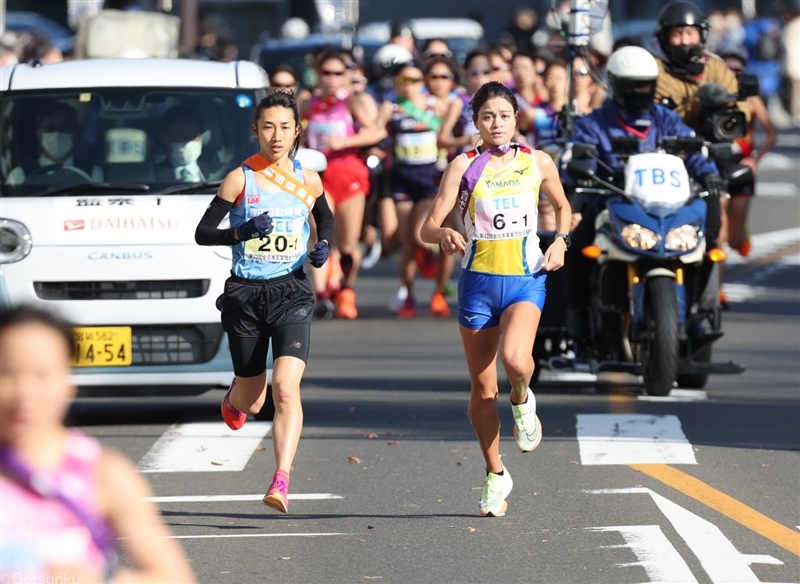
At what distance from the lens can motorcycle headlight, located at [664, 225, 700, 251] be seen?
35.4ft

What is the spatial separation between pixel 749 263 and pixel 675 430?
37.0ft

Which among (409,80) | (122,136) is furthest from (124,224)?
(409,80)

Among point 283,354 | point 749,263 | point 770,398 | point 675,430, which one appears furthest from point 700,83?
point 749,263

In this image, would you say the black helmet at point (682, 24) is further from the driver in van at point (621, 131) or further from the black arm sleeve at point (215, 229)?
the black arm sleeve at point (215, 229)

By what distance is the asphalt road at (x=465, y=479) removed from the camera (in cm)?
700

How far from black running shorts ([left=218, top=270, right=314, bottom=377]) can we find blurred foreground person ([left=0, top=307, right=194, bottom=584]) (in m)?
4.47

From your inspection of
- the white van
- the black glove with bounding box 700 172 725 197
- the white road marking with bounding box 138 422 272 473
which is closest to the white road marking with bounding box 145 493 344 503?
the white road marking with bounding box 138 422 272 473

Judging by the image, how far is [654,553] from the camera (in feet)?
23.1

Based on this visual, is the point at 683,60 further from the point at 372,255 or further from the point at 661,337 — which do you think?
the point at 372,255

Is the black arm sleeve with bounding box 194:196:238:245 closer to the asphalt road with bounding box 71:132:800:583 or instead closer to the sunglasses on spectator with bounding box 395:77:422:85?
the asphalt road with bounding box 71:132:800:583

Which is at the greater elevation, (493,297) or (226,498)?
(493,297)

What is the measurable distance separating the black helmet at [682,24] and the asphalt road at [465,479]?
7.26ft

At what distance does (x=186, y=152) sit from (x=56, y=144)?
781 millimetres

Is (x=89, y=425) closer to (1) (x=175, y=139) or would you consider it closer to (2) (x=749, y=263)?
(1) (x=175, y=139)
